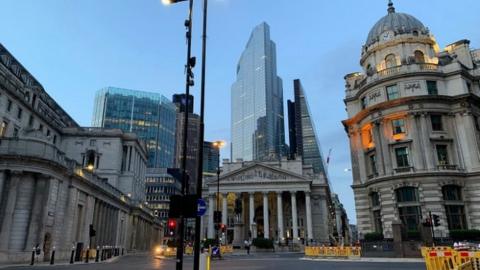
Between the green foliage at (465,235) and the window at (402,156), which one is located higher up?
the window at (402,156)

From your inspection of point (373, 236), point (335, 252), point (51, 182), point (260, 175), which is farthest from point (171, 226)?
point (260, 175)

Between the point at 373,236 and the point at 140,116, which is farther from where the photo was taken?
the point at 140,116

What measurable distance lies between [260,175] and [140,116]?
3378 inches

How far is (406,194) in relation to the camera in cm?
4309

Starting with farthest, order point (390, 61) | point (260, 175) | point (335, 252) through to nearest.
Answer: point (260, 175), point (390, 61), point (335, 252)

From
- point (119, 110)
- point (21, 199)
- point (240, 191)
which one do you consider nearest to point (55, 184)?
point (21, 199)

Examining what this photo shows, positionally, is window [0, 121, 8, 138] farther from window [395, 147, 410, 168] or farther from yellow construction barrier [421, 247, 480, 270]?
window [395, 147, 410, 168]

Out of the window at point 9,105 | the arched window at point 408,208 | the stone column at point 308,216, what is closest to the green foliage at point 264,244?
the stone column at point 308,216

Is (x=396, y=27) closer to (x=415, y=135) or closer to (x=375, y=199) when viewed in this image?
(x=415, y=135)

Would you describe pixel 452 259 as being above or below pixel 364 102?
below

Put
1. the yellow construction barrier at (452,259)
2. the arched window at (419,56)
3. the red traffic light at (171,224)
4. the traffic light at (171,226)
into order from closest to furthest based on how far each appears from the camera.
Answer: the yellow construction barrier at (452,259), the traffic light at (171,226), the red traffic light at (171,224), the arched window at (419,56)

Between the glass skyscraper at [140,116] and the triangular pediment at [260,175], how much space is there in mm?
71874

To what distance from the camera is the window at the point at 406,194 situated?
42531 millimetres

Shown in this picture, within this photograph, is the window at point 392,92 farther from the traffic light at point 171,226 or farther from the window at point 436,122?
the traffic light at point 171,226
